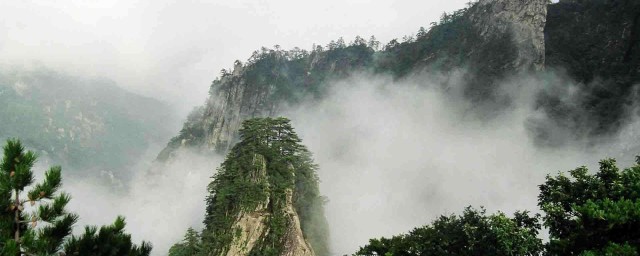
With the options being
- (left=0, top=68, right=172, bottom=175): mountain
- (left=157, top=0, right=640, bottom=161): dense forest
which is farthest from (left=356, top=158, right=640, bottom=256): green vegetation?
(left=0, top=68, right=172, bottom=175): mountain

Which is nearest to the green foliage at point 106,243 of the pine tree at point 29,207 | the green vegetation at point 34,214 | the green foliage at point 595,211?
the green vegetation at point 34,214

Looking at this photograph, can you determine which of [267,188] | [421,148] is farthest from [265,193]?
[421,148]

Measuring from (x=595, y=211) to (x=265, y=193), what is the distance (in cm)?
3564

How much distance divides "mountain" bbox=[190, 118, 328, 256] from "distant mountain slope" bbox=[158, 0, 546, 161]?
55349 mm

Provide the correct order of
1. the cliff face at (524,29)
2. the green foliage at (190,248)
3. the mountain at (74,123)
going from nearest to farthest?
the green foliage at (190,248) < the cliff face at (524,29) < the mountain at (74,123)

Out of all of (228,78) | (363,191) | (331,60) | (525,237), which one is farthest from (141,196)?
(525,237)

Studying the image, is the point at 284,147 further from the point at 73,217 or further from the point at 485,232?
the point at 73,217

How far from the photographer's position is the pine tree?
732 cm

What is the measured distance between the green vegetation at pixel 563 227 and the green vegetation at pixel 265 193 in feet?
61.8

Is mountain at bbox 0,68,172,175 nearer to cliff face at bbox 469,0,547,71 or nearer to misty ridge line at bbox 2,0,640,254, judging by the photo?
misty ridge line at bbox 2,0,640,254

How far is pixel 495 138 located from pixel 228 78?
7644 centimetres

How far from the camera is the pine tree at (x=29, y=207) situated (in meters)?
7.32

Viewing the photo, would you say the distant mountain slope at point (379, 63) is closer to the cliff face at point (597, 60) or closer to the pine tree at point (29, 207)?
the cliff face at point (597, 60)

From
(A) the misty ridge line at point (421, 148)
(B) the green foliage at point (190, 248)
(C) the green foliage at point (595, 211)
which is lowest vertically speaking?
(C) the green foliage at point (595, 211)
